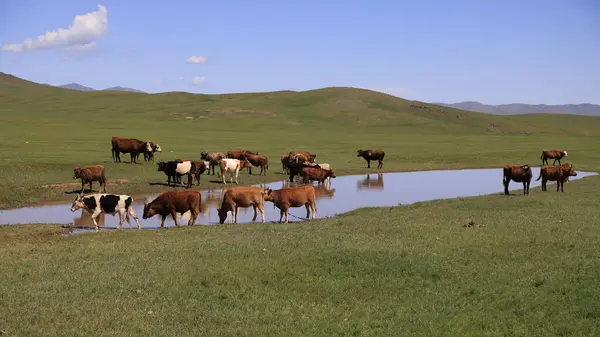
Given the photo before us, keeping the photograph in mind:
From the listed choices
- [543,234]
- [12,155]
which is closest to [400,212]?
[543,234]

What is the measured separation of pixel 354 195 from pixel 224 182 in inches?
296

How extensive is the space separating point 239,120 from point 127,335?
335 feet

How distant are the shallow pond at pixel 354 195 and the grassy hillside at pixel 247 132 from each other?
2.93m

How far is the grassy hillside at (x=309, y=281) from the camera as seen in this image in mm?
11344

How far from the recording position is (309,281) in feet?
45.5

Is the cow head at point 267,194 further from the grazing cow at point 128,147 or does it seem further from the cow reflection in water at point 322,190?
the grazing cow at point 128,147

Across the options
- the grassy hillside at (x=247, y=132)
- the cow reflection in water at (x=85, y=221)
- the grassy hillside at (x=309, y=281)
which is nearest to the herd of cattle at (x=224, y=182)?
the cow reflection in water at (x=85, y=221)

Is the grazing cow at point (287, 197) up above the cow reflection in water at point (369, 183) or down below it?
above

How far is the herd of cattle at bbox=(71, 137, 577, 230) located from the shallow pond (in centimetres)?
88

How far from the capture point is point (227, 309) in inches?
480

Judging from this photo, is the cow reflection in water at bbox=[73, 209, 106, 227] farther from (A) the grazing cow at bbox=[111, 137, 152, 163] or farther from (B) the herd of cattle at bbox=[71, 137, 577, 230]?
(A) the grazing cow at bbox=[111, 137, 152, 163]

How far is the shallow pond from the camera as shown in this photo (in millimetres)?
24906

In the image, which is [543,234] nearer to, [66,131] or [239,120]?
[66,131]

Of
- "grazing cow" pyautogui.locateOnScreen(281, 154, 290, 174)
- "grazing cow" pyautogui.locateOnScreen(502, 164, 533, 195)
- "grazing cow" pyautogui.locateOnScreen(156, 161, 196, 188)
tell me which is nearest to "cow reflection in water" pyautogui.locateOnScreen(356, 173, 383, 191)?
"grazing cow" pyautogui.locateOnScreen(281, 154, 290, 174)
